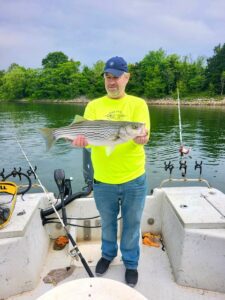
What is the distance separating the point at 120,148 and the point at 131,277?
165cm

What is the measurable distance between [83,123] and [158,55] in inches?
3486

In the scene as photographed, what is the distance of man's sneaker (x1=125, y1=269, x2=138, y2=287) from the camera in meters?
Answer: 3.44

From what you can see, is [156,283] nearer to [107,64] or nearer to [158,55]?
[107,64]

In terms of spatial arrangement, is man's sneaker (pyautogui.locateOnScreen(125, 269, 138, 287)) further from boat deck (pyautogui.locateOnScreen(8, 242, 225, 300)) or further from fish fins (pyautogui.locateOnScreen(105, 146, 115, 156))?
fish fins (pyautogui.locateOnScreen(105, 146, 115, 156))

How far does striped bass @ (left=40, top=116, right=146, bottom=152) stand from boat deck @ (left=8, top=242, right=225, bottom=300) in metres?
1.84

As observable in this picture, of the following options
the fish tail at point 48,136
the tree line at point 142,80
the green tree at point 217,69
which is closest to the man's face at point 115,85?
the fish tail at point 48,136

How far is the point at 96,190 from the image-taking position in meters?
3.24

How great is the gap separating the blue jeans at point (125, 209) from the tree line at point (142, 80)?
66247mm

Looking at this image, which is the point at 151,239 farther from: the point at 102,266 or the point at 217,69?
the point at 217,69

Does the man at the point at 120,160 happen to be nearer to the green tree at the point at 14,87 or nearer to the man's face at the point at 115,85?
the man's face at the point at 115,85

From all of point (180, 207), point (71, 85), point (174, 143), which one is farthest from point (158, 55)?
point (180, 207)

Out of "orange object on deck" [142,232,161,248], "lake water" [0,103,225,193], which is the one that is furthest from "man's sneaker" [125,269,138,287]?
"lake water" [0,103,225,193]

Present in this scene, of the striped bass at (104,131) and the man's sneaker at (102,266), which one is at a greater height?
the striped bass at (104,131)

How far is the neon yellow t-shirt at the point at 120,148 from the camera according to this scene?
3016 mm
